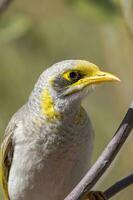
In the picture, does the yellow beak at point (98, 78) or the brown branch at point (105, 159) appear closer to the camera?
the brown branch at point (105, 159)

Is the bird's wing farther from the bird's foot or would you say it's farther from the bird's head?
the bird's foot

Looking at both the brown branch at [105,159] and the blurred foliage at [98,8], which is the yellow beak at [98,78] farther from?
the brown branch at [105,159]

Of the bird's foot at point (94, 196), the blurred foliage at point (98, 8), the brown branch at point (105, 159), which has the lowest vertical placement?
the bird's foot at point (94, 196)

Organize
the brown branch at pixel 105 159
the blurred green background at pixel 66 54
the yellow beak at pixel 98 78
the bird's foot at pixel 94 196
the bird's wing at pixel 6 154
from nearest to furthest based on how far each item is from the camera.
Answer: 1. the brown branch at pixel 105 159
2. the yellow beak at pixel 98 78
3. the bird's foot at pixel 94 196
4. the bird's wing at pixel 6 154
5. the blurred green background at pixel 66 54

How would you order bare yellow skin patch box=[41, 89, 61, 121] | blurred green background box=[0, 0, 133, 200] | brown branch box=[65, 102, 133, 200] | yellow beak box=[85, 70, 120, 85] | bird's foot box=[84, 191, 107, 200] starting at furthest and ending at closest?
blurred green background box=[0, 0, 133, 200]
bare yellow skin patch box=[41, 89, 61, 121]
bird's foot box=[84, 191, 107, 200]
yellow beak box=[85, 70, 120, 85]
brown branch box=[65, 102, 133, 200]

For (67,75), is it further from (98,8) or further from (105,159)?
(105,159)

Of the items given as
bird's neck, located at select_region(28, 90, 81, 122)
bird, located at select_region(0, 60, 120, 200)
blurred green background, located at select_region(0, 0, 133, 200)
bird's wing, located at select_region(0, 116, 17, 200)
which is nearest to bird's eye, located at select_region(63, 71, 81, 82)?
bird, located at select_region(0, 60, 120, 200)

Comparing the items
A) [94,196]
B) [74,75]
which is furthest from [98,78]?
[94,196]

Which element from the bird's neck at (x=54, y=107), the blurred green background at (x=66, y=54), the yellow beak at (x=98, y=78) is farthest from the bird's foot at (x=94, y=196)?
the blurred green background at (x=66, y=54)

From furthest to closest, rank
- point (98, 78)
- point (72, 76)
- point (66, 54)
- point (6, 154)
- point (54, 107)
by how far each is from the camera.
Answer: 1. point (66, 54)
2. point (6, 154)
3. point (54, 107)
4. point (72, 76)
5. point (98, 78)
